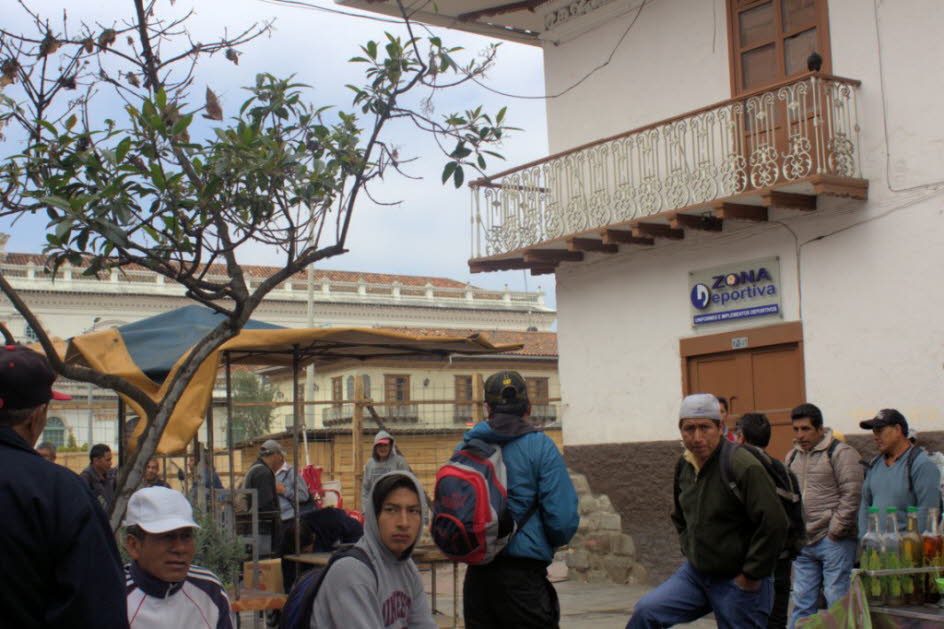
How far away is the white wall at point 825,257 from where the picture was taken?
10648mm

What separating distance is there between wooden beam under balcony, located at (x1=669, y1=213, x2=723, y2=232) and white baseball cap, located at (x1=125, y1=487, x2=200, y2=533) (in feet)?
30.7

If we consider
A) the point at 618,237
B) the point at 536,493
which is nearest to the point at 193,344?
the point at 536,493

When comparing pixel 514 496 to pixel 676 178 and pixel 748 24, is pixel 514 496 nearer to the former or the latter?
pixel 676 178

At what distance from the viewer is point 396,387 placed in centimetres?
3916

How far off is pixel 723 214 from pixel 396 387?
92.5 feet

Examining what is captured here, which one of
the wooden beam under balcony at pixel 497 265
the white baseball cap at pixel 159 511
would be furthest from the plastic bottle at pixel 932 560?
the wooden beam under balcony at pixel 497 265

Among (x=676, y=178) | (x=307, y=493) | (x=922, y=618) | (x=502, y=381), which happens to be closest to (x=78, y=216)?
(x=502, y=381)

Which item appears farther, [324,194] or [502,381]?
[324,194]

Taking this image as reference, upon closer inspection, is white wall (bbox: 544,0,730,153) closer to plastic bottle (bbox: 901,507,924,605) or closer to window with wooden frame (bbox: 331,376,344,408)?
plastic bottle (bbox: 901,507,924,605)

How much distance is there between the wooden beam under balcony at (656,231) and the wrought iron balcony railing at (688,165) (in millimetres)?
134

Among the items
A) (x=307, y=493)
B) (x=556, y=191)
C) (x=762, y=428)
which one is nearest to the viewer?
(x=762, y=428)

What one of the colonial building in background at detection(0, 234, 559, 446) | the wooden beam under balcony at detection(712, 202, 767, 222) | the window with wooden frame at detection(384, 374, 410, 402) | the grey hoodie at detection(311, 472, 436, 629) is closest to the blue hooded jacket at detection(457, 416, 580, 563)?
the grey hoodie at detection(311, 472, 436, 629)

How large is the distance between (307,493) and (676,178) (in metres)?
5.37

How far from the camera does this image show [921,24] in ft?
35.3
